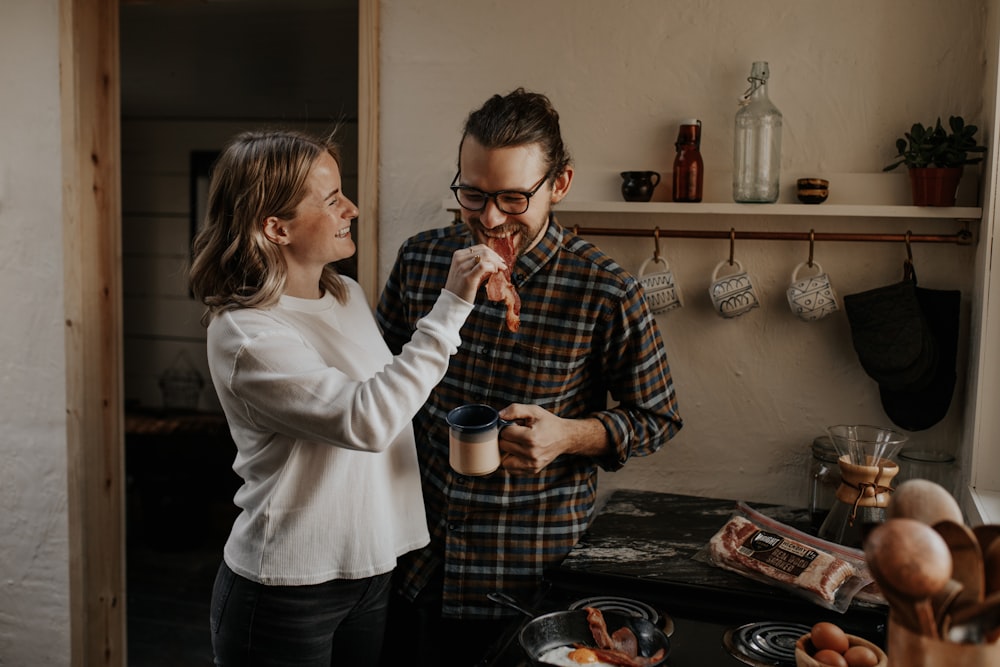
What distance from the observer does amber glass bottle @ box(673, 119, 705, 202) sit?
87.3 inches

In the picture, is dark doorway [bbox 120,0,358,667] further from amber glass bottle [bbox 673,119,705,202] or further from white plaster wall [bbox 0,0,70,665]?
→ amber glass bottle [bbox 673,119,705,202]

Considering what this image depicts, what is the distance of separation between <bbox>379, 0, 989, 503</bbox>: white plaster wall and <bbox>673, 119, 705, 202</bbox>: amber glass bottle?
0.07 metres

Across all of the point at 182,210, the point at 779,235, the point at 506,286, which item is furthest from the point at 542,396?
the point at 182,210

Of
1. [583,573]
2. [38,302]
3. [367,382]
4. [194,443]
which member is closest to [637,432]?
[583,573]

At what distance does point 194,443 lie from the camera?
488cm

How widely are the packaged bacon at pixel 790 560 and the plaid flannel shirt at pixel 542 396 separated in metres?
0.25

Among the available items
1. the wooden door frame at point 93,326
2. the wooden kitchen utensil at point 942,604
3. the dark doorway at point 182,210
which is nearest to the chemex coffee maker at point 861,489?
the wooden kitchen utensil at point 942,604

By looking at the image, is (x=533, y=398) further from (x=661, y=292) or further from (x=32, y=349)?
(x=32, y=349)

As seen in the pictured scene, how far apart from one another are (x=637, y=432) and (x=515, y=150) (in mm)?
639

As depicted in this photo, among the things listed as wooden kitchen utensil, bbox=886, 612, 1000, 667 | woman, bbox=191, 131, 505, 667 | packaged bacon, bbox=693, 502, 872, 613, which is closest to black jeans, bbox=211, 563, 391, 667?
woman, bbox=191, 131, 505, 667

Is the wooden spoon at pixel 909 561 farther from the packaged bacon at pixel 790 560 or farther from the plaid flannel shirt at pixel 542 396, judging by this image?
the plaid flannel shirt at pixel 542 396

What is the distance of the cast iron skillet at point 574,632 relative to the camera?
1.49 metres

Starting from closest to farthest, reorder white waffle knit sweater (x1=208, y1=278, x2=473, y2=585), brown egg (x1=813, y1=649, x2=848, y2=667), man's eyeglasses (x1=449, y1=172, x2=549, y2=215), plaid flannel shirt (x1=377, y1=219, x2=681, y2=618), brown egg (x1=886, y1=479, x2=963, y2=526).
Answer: brown egg (x1=886, y1=479, x2=963, y2=526), brown egg (x1=813, y1=649, x2=848, y2=667), white waffle knit sweater (x1=208, y1=278, x2=473, y2=585), man's eyeglasses (x1=449, y1=172, x2=549, y2=215), plaid flannel shirt (x1=377, y1=219, x2=681, y2=618)

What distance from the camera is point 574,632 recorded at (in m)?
1.56
